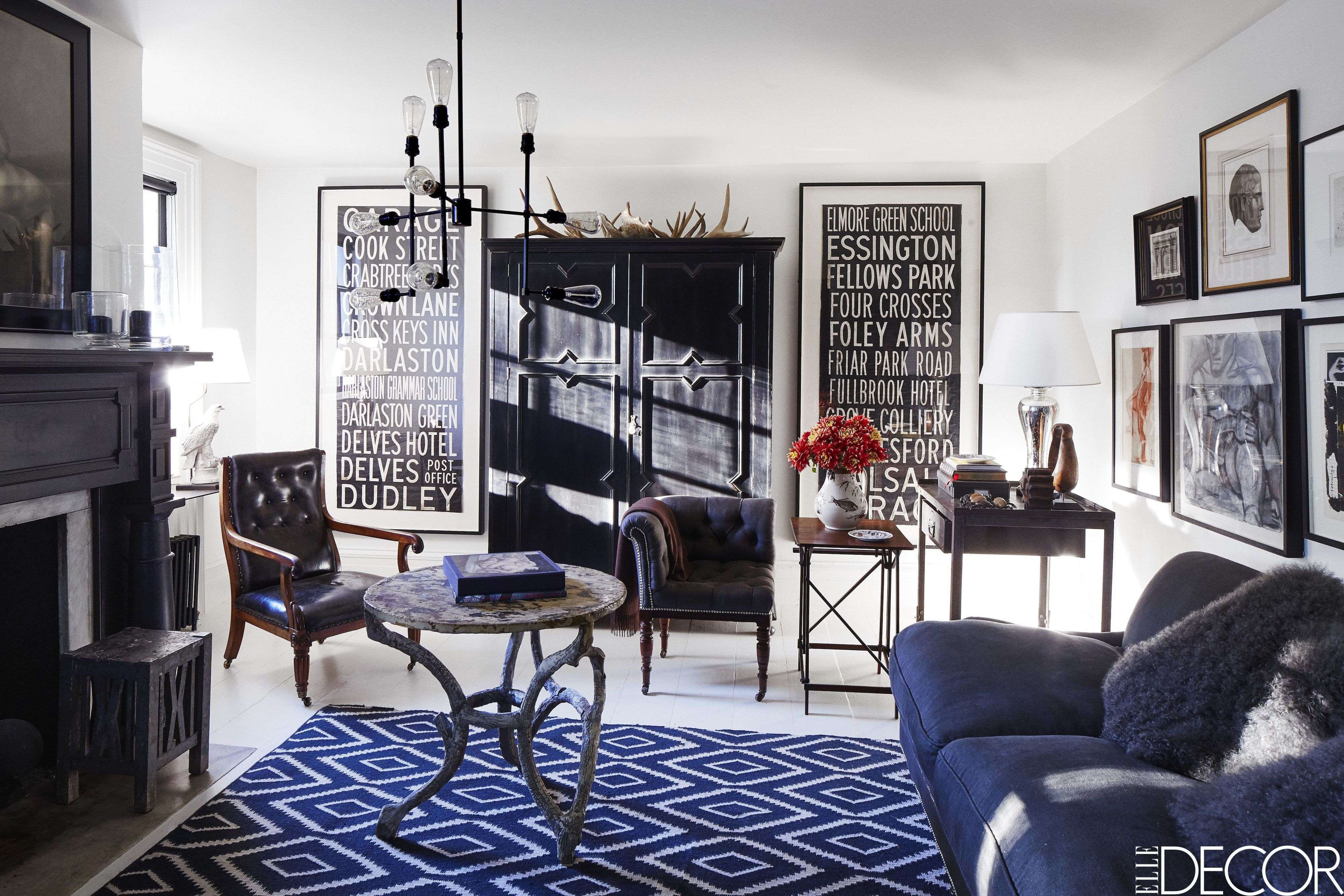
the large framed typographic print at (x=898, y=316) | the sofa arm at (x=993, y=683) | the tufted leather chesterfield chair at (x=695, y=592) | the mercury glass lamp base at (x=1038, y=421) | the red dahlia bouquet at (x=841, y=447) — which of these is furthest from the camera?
the large framed typographic print at (x=898, y=316)

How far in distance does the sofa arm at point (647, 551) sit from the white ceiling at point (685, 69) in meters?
1.79

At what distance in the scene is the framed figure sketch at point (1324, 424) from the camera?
8.47 feet

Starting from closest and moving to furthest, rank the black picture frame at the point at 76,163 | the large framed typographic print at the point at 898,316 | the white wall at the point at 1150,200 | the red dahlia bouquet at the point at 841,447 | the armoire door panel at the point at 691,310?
the white wall at the point at 1150,200, the black picture frame at the point at 76,163, the red dahlia bouquet at the point at 841,447, the armoire door panel at the point at 691,310, the large framed typographic print at the point at 898,316

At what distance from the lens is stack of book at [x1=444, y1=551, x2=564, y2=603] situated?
2551 mm

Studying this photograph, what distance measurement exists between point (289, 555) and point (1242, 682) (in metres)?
3.27

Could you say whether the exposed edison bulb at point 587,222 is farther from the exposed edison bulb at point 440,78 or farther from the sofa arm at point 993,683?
the sofa arm at point 993,683

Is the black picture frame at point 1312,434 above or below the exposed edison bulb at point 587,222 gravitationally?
below

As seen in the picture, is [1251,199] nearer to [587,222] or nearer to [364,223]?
[587,222]

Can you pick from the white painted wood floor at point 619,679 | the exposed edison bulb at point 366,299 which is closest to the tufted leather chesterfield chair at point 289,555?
the white painted wood floor at point 619,679

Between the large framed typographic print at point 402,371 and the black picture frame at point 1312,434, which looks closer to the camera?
the black picture frame at point 1312,434

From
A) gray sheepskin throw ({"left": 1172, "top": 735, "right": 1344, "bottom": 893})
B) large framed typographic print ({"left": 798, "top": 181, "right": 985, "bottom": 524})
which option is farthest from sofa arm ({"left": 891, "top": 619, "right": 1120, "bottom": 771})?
large framed typographic print ({"left": 798, "top": 181, "right": 985, "bottom": 524})

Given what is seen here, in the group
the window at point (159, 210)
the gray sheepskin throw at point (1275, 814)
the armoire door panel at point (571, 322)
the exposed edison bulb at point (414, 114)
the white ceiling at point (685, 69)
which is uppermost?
the white ceiling at point (685, 69)

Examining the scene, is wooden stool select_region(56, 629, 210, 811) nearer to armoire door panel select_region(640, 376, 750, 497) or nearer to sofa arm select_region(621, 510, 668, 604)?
sofa arm select_region(621, 510, 668, 604)

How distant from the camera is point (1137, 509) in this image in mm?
3930
